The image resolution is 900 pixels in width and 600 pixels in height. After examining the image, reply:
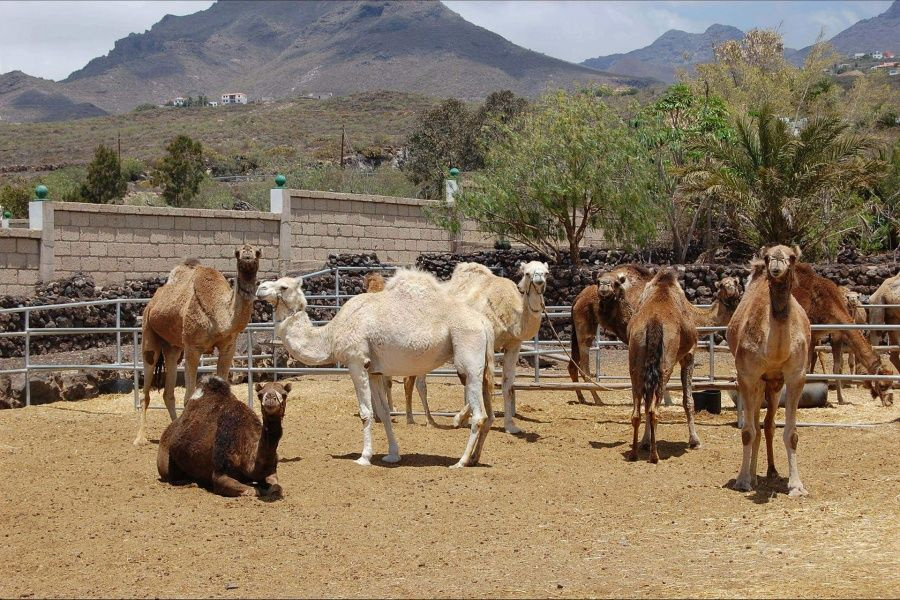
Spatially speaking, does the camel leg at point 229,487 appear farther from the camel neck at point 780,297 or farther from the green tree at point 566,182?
the green tree at point 566,182

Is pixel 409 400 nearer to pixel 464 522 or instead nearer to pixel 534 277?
pixel 534 277

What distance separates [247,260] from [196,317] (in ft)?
3.02

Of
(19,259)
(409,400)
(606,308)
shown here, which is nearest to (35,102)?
(19,259)

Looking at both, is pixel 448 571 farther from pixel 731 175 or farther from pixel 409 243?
pixel 409 243

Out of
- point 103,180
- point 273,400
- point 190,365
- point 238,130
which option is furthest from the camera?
point 238,130

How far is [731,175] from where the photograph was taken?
24234 millimetres

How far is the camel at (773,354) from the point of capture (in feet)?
30.1

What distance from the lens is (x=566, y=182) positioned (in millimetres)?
25219

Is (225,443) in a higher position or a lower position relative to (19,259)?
lower

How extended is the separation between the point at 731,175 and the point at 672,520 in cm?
1695

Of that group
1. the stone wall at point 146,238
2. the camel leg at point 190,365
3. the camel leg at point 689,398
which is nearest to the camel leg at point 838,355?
the camel leg at point 689,398

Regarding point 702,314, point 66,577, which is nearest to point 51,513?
point 66,577

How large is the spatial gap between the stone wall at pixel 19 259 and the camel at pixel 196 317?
33.6ft

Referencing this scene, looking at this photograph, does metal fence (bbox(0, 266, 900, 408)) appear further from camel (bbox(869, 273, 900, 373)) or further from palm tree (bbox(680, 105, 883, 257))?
palm tree (bbox(680, 105, 883, 257))
